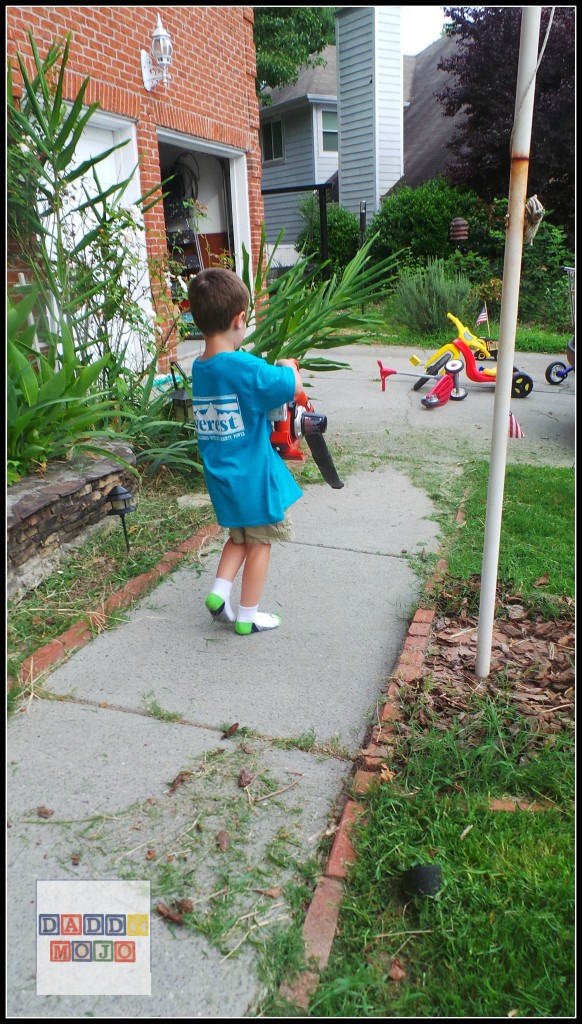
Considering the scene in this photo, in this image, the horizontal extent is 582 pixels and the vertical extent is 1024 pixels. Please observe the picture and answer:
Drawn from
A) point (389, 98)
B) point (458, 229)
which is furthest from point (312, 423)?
point (389, 98)

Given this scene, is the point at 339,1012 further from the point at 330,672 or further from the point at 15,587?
the point at 15,587

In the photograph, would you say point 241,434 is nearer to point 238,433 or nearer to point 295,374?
point 238,433

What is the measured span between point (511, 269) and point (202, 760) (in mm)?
1829

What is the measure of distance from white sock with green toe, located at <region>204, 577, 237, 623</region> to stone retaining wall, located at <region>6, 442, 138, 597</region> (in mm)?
836

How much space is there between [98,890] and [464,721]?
128 cm

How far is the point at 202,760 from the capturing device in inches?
90.4

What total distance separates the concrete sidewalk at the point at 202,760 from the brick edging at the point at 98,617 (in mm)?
48

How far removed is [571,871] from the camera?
6.08 feet

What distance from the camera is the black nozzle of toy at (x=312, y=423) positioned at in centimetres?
310

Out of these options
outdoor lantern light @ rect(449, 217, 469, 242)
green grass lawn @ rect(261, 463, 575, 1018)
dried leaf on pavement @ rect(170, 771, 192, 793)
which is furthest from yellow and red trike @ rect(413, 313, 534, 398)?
outdoor lantern light @ rect(449, 217, 469, 242)

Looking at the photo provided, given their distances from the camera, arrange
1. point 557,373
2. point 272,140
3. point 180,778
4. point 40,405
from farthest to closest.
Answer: point 272,140 → point 557,373 → point 40,405 → point 180,778

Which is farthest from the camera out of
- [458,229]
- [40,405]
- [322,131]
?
[322,131]

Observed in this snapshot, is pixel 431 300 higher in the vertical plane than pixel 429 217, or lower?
lower

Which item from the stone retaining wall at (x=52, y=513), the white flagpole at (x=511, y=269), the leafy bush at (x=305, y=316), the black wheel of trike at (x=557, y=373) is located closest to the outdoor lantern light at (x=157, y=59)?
the leafy bush at (x=305, y=316)
